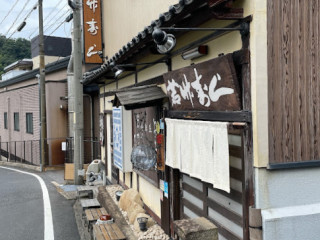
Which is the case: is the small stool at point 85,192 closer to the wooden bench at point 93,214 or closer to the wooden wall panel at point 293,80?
the wooden bench at point 93,214

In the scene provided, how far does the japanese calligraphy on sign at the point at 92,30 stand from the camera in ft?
48.8

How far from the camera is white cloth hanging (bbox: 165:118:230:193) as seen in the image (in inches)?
191

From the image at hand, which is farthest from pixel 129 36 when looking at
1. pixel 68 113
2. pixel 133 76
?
pixel 68 113

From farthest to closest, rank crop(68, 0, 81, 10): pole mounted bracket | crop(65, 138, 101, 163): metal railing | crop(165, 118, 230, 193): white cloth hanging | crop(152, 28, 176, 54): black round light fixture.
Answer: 1. crop(65, 138, 101, 163): metal railing
2. crop(68, 0, 81, 10): pole mounted bracket
3. crop(152, 28, 176, 54): black round light fixture
4. crop(165, 118, 230, 193): white cloth hanging

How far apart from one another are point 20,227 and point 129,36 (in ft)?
23.5

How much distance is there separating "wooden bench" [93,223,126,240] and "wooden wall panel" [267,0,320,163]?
4.36 m

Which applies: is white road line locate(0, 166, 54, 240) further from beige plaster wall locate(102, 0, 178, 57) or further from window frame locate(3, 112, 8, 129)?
window frame locate(3, 112, 8, 129)

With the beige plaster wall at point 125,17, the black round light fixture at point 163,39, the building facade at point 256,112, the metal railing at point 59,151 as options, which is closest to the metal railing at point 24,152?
the metal railing at point 59,151

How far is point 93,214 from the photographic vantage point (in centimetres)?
956

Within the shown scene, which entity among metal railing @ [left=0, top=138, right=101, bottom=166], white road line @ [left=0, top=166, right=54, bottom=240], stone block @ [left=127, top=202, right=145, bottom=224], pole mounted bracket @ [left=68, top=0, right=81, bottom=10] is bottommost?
white road line @ [left=0, top=166, right=54, bottom=240]

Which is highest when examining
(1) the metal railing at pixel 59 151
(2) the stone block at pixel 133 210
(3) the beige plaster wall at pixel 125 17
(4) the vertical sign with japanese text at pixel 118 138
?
(3) the beige plaster wall at pixel 125 17

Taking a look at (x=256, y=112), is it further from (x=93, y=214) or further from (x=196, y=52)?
(x=93, y=214)

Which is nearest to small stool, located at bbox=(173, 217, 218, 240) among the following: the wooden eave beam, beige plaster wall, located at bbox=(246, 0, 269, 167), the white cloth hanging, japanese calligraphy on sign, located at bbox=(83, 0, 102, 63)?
the white cloth hanging

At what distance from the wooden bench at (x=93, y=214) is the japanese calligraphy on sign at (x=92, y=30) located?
7227mm
